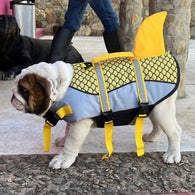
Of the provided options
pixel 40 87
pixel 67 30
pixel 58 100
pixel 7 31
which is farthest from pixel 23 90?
pixel 7 31

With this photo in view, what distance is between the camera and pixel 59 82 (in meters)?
2.10

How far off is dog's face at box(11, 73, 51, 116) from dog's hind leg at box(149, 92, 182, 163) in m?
0.73

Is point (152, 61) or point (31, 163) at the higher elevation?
point (152, 61)

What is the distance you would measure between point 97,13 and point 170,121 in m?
1.62

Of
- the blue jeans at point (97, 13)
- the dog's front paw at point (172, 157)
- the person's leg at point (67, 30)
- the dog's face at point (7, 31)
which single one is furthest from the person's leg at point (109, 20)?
the dog's face at point (7, 31)

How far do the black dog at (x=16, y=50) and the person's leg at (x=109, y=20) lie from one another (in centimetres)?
158

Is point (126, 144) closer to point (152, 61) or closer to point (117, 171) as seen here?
point (117, 171)

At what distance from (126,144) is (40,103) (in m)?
0.92

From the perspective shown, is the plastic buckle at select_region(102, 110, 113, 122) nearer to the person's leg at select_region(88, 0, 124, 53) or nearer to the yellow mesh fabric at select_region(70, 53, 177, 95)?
the yellow mesh fabric at select_region(70, 53, 177, 95)

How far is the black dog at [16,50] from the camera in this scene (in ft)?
15.5

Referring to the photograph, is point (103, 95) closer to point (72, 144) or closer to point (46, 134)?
point (72, 144)

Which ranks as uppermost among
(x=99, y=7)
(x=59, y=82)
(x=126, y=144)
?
(x=99, y=7)

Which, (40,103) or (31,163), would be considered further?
(31,163)

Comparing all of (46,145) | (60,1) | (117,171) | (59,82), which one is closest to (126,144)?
(117,171)
